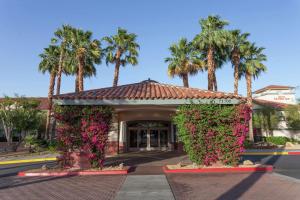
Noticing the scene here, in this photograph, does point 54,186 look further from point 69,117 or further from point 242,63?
point 242,63

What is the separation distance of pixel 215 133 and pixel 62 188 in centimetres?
720

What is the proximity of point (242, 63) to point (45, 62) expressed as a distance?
2547 cm

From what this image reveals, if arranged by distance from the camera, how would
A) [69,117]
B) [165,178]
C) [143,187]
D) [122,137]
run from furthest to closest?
1. [122,137]
2. [69,117]
3. [165,178]
4. [143,187]

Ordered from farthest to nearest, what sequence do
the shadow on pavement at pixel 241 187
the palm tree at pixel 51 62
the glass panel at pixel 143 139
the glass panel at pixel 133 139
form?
the palm tree at pixel 51 62, the glass panel at pixel 143 139, the glass panel at pixel 133 139, the shadow on pavement at pixel 241 187

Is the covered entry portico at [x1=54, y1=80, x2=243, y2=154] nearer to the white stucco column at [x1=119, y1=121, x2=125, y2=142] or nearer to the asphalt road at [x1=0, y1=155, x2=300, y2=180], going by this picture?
the white stucco column at [x1=119, y1=121, x2=125, y2=142]

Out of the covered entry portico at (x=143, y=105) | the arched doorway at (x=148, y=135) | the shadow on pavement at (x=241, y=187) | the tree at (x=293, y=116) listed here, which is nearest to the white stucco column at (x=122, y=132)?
the covered entry portico at (x=143, y=105)

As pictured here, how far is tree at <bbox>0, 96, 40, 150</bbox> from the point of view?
955 inches

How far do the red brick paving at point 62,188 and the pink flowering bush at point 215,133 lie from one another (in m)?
3.84

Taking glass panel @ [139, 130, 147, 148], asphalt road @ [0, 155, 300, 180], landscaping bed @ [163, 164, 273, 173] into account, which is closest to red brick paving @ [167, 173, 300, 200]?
landscaping bed @ [163, 164, 273, 173]

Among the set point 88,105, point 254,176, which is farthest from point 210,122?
point 88,105

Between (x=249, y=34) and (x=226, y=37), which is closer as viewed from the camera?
(x=226, y=37)

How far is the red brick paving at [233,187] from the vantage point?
22.3 ft

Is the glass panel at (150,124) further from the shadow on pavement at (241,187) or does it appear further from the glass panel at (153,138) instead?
the shadow on pavement at (241,187)

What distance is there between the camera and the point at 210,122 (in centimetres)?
1121
